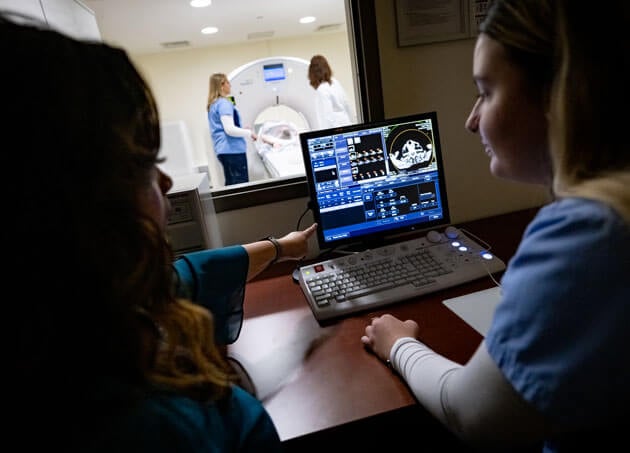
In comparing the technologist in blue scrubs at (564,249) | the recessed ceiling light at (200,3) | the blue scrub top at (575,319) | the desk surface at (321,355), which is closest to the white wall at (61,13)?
the desk surface at (321,355)

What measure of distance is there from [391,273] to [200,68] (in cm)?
591

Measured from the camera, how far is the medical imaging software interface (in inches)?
43.1

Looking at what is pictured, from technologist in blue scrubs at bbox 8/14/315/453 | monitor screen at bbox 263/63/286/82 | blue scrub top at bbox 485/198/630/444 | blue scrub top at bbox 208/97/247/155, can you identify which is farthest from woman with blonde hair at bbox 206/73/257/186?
blue scrub top at bbox 485/198/630/444

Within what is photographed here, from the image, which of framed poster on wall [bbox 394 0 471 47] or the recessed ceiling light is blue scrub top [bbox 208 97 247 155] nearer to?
the recessed ceiling light

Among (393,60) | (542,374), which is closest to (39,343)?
(542,374)

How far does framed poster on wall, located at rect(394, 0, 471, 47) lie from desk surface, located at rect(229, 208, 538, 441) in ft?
2.29

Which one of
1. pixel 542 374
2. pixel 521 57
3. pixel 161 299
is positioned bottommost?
pixel 542 374

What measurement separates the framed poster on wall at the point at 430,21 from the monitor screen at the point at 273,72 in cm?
274

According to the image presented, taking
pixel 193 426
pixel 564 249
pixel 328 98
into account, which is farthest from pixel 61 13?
pixel 328 98

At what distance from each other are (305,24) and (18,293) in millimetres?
5512

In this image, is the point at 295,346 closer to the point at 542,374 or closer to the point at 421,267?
the point at 421,267

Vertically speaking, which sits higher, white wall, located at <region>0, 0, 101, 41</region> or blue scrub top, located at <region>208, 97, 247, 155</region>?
white wall, located at <region>0, 0, 101, 41</region>

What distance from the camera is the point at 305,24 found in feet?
16.9

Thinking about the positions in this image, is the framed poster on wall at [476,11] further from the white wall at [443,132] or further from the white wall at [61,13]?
the white wall at [61,13]
